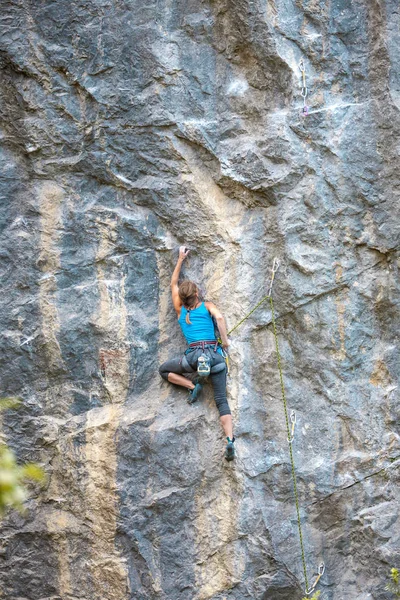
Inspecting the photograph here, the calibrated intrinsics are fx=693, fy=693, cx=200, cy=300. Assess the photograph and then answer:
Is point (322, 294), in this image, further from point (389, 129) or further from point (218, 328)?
point (389, 129)

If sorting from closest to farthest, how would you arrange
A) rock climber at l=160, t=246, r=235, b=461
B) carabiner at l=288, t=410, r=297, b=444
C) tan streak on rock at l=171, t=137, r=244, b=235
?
rock climber at l=160, t=246, r=235, b=461 < tan streak on rock at l=171, t=137, r=244, b=235 < carabiner at l=288, t=410, r=297, b=444

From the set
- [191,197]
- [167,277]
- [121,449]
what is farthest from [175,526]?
[191,197]

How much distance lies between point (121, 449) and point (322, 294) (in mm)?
2005

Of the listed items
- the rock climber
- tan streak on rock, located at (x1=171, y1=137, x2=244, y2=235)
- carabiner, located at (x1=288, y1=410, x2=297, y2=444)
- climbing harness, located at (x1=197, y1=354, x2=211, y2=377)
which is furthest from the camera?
carabiner, located at (x1=288, y1=410, x2=297, y2=444)

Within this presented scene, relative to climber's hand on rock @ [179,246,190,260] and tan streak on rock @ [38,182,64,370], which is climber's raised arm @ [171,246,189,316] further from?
tan streak on rock @ [38,182,64,370]

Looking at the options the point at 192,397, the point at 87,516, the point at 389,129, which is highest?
the point at 389,129

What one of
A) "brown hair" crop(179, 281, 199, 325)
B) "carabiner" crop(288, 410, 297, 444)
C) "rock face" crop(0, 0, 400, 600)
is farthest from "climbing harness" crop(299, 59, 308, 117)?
"carabiner" crop(288, 410, 297, 444)

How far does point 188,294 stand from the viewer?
5.28m

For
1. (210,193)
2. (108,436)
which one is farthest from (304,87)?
(108,436)

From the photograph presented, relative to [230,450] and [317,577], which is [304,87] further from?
[317,577]

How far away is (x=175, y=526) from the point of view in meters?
5.47

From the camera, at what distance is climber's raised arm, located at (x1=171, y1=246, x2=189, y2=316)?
5402 millimetres

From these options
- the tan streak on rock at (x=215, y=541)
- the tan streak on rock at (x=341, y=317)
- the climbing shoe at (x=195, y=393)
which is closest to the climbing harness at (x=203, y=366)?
the climbing shoe at (x=195, y=393)

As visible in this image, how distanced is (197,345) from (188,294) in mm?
409
